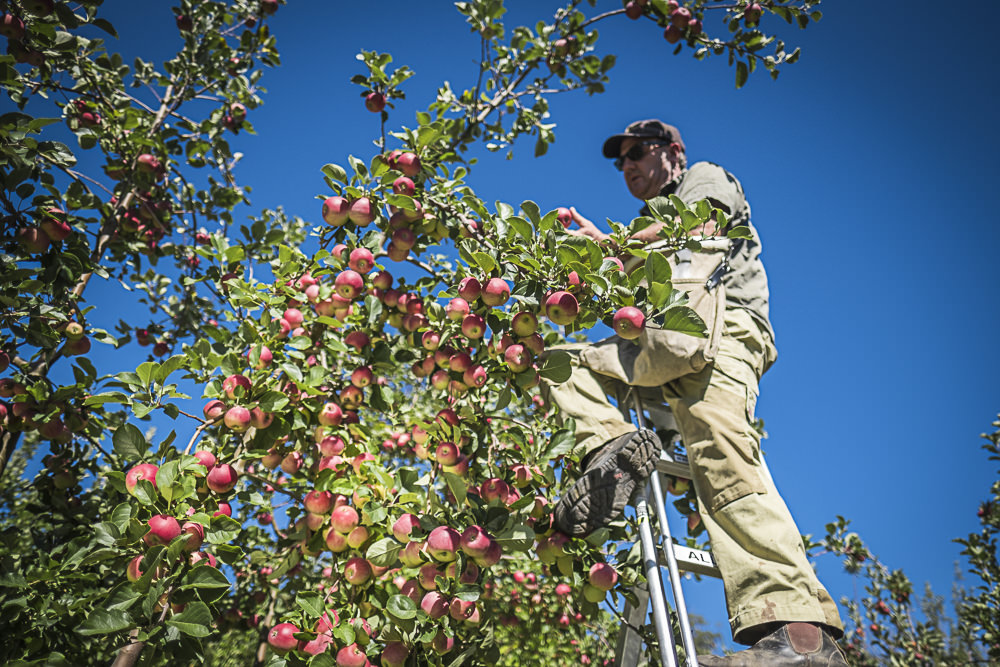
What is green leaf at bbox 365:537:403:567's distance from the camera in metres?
1.68

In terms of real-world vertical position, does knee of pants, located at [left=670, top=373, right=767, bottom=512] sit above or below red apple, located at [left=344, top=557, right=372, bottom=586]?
above

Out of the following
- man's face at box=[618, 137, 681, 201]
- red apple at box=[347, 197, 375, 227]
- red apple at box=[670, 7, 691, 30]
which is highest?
red apple at box=[670, 7, 691, 30]

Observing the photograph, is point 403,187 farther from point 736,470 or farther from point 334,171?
point 736,470

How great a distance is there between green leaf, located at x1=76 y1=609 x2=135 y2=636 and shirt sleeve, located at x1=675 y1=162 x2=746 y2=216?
2362mm

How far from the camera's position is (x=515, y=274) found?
188 cm

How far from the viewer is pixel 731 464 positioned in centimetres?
198

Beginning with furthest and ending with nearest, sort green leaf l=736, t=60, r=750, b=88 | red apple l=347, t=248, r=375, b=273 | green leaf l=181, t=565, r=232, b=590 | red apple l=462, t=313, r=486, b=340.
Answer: green leaf l=736, t=60, r=750, b=88
red apple l=347, t=248, r=375, b=273
red apple l=462, t=313, r=486, b=340
green leaf l=181, t=565, r=232, b=590

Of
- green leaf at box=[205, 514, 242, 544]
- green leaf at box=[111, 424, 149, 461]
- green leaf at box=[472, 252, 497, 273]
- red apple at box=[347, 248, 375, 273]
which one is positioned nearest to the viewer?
green leaf at box=[205, 514, 242, 544]

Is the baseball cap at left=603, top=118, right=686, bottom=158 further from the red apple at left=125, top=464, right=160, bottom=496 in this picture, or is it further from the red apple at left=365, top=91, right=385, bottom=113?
the red apple at left=125, top=464, right=160, bottom=496

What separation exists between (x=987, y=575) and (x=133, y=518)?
5.84 metres

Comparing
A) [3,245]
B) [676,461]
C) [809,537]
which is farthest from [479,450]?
[809,537]

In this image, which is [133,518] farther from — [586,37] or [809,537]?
[809,537]

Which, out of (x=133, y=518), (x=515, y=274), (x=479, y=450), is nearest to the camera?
(x=133, y=518)

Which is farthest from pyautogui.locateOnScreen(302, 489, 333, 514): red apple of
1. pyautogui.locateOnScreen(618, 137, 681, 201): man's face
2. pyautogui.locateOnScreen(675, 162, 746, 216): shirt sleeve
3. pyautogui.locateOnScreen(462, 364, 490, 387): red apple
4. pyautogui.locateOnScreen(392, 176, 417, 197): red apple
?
pyautogui.locateOnScreen(618, 137, 681, 201): man's face
